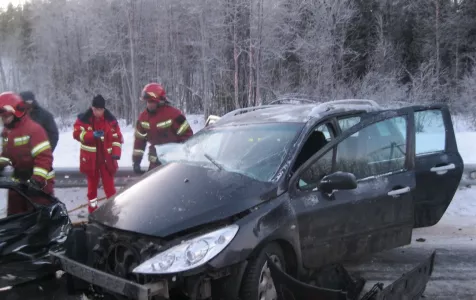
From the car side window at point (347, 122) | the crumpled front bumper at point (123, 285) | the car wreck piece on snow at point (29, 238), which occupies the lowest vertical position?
the car wreck piece on snow at point (29, 238)

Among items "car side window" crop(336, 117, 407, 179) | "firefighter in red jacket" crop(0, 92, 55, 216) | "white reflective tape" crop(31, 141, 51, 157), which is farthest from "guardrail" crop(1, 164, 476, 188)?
"car side window" crop(336, 117, 407, 179)

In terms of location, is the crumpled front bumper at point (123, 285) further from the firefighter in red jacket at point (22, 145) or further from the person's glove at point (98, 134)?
the person's glove at point (98, 134)

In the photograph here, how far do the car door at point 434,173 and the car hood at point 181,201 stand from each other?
6.75 ft

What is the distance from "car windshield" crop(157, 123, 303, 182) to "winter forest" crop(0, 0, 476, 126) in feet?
48.9

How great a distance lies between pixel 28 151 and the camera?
4.88m

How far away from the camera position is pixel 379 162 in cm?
397

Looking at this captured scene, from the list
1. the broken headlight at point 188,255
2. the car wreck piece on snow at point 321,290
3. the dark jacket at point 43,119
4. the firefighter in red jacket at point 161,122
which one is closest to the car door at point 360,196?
the car wreck piece on snow at point 321,290

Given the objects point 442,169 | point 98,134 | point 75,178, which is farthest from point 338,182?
point 75,178

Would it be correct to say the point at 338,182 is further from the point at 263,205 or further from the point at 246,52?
the point at 246,52

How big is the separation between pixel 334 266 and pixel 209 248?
1.28 m

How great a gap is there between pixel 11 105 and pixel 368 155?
3751mm

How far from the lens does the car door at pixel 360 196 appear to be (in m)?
3.32

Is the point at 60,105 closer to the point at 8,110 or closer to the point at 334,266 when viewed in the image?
the point at 8,110

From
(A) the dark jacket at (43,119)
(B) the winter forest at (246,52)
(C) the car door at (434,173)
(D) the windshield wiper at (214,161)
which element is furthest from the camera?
(B) the winter forest at (246,52)
